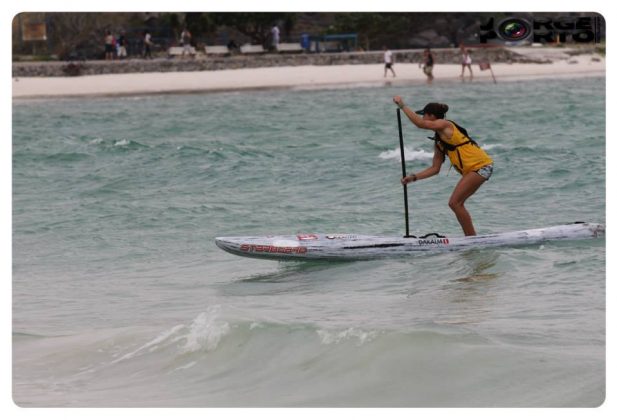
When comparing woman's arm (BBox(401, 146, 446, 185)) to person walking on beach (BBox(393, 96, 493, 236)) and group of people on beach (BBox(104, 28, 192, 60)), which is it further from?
group of people on beach (BBox(104, 28, 192, 60))

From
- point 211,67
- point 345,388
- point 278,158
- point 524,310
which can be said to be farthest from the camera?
point 211,67

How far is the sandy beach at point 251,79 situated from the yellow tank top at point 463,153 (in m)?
26.2

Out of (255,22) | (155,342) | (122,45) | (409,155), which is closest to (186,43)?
(122,45)

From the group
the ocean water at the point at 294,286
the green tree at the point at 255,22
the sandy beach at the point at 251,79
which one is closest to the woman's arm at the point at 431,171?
the ocean water at the point at 294,286

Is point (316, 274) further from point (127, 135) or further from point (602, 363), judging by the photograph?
point (127, 135)

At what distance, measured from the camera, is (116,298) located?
36.5 feet

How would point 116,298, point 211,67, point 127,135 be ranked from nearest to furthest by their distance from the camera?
point 116,298, point 127,135, point 211,67

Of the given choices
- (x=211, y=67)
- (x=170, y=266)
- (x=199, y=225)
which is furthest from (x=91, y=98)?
(x=170, y=266)

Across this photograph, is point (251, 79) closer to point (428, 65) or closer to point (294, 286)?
point (428, 65)

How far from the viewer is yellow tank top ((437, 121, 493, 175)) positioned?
1158 cm

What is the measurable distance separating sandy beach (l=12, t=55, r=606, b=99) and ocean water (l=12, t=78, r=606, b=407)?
13915 millimetres

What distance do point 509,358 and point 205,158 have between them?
14728mm

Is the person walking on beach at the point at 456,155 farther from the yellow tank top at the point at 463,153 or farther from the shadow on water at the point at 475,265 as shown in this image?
the shadow on water at the point at 475,265

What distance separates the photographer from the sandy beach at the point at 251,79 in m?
37.5
